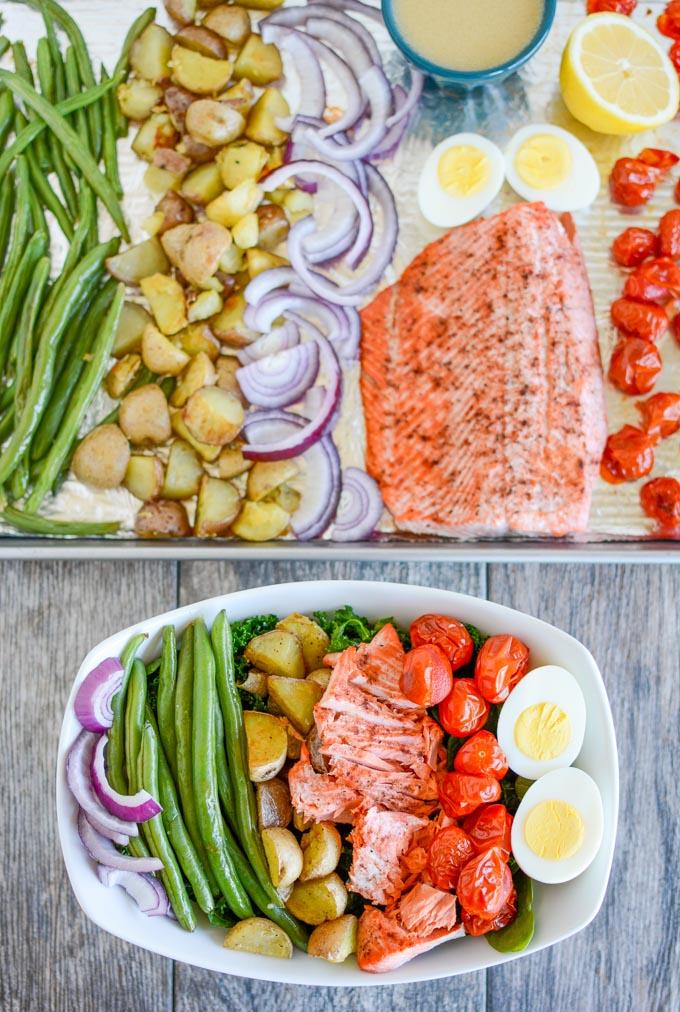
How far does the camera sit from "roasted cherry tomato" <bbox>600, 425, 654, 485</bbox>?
2.47 meters

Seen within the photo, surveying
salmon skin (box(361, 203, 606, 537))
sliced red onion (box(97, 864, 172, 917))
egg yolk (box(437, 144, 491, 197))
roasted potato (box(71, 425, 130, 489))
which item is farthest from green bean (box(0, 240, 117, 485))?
sliced red onion (box(97, 864, 172, 917))

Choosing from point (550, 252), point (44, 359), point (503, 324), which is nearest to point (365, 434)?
point (503, 324)

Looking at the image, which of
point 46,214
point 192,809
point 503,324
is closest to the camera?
point 192,809

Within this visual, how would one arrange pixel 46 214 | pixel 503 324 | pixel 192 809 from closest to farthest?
pixel 192 809 → pixel 503 324 → pixel 46 214

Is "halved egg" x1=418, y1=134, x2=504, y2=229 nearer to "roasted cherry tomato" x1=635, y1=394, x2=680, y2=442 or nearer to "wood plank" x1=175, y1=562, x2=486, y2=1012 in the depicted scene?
"roasted cherry tomato" x1=635, y1=394, x2=680, y2=442

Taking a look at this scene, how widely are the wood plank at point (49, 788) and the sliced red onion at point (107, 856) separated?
549mm

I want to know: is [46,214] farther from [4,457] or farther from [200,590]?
[200,590]

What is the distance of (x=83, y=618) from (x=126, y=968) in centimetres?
96

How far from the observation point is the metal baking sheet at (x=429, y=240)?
2.39 m

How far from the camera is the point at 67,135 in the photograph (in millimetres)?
2523

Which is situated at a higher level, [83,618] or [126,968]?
[83,618]

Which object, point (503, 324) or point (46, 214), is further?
point (46, 214)

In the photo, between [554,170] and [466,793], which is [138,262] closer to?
[554,170]

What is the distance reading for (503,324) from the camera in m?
2.41
